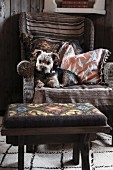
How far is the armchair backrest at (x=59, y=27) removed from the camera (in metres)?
3.38

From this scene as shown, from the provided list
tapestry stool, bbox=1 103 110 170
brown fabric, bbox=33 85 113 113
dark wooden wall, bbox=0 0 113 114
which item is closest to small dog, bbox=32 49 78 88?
brown fabric, bbox=33 85 113 113

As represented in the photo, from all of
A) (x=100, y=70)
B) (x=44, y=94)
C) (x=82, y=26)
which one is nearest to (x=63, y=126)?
(x=44, y=94)

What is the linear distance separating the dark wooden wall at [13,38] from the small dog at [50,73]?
76 cm

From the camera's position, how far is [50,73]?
9.16ft

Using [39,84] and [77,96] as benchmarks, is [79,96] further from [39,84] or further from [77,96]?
[39,84]

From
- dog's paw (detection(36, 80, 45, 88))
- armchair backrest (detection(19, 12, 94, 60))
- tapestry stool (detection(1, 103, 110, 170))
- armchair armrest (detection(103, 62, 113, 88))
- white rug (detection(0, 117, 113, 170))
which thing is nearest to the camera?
tapestry stool (detection(1, 103, 110, 170))

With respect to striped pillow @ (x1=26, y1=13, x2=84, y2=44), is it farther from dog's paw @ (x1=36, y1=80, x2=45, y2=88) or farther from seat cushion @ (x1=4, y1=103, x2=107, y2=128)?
seat cushion @ (x1=4, y1=103, x2=107, y2=128)

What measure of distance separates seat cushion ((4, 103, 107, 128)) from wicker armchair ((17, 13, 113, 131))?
60 cm

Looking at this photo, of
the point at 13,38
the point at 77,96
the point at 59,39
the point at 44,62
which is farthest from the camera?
the point at 13,38

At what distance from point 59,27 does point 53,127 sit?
6.12ft

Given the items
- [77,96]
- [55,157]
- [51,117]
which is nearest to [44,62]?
[77,96]

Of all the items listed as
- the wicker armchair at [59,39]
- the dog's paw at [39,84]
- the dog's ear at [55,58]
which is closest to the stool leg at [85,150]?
the wicker armchair at [59,39]

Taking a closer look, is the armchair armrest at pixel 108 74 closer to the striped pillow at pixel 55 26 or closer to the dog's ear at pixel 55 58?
the dog's ear at pixel 55 58

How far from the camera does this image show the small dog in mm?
2732
